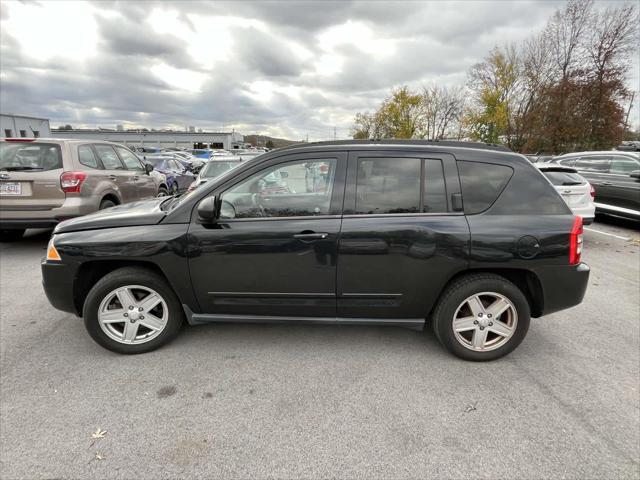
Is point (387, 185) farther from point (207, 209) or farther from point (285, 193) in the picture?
point (207, 209)

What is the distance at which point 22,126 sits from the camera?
A: 45.6 metres

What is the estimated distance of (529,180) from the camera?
2.82 meters

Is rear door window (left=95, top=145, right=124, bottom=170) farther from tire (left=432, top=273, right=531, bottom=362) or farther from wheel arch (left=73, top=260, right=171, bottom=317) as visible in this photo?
tire (left=432, top=273, right=531, bottom=362)

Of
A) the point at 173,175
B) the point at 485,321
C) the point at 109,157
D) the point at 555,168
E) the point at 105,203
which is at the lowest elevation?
the point at 485,321

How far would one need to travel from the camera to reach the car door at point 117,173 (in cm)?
653

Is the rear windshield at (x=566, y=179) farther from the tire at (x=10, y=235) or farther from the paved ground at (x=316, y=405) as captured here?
the tire at (x=10, y=235)

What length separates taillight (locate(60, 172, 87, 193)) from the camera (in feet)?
18.4

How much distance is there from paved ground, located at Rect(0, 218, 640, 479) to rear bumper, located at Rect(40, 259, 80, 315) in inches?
19.0

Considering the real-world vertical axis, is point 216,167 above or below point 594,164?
above

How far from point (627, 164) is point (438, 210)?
8.56m

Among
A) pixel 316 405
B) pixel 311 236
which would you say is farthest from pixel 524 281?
pixel 316 405

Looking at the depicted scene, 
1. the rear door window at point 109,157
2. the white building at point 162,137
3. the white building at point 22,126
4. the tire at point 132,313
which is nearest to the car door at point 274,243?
the tire at point 132,313

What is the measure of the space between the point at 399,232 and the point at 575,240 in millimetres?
1375

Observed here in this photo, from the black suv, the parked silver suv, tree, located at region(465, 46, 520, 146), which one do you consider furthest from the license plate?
tree, located at region(465, 46, 520, 146)
